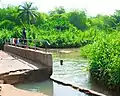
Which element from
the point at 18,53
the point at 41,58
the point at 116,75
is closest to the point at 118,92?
the point at 116,75

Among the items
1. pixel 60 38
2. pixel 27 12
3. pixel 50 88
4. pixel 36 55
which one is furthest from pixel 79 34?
pixel 50 88

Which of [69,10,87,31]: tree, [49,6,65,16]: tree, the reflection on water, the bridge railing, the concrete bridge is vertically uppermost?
[49,6,65,16]: tree

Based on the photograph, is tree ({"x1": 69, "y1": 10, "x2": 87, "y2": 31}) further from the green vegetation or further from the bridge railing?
the bridge railing

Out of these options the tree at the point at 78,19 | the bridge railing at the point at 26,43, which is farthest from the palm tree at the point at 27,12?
the bridge railing at the point at 26,43

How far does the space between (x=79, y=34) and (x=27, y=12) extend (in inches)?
605

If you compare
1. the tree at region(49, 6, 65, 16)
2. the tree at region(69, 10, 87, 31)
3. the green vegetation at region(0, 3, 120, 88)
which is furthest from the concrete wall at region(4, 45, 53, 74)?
the tree at region(49, 6, 65, 16)

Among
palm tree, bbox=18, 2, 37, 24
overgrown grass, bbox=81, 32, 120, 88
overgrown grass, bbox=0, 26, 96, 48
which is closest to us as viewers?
overgrown grass, bbox=81, 32, 120, 88

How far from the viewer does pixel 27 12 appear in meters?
58.5

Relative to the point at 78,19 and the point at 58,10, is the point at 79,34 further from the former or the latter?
the point at 58,10

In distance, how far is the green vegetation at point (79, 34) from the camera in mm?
13902

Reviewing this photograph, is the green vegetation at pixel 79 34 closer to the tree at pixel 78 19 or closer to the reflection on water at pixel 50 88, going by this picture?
the tree at pixel 78 19

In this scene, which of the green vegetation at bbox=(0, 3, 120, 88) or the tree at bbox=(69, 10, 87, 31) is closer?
the green vegetation at bbox=(0, 3, 120, 88)

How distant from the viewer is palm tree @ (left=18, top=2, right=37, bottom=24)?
5858 centimetres

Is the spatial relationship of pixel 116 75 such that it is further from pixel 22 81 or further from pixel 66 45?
pixel 66 45
